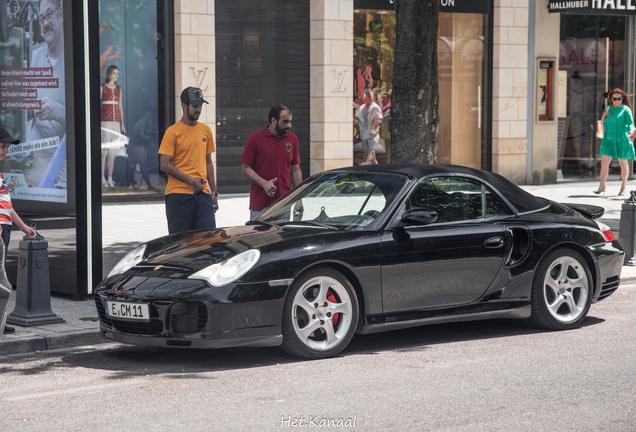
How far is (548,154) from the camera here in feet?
68.2

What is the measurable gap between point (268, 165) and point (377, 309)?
2.65m

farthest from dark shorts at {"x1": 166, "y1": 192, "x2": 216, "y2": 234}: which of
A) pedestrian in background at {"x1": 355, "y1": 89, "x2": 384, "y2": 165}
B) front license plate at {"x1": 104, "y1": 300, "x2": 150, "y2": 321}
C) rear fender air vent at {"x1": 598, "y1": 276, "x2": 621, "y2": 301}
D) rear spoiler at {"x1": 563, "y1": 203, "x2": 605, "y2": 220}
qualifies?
pedestrian in background at {"x1": 355, "y1": 89, "x2": 384, "y2": 165}

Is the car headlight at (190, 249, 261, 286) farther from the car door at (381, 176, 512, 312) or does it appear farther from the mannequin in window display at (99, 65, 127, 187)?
the mannequin in window display at (99, 65, 127, 187)

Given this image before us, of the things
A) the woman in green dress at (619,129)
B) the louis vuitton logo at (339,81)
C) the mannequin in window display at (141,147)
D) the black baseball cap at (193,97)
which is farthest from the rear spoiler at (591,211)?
the louis vuitton logo at (339,81)

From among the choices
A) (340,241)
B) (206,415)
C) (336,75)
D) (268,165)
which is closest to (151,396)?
(206,415)

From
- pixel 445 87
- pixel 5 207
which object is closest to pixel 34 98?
pixel 5 207

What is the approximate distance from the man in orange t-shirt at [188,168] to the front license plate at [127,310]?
210 cm

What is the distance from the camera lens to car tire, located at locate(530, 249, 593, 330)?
22.8 feet

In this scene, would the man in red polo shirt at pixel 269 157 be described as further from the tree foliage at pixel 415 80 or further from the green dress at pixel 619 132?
the green dress at pixel 619 132

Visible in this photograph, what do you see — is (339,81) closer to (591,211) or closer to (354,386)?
(591,211)

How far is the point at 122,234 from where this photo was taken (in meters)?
12.4

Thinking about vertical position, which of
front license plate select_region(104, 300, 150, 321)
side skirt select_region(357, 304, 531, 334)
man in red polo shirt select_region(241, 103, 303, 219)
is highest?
man in red polo shirt select_region(241, 103, 303, 219)

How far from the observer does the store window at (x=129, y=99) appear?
1611cm

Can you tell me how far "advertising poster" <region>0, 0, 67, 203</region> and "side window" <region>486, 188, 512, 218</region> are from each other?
377 centimetres
